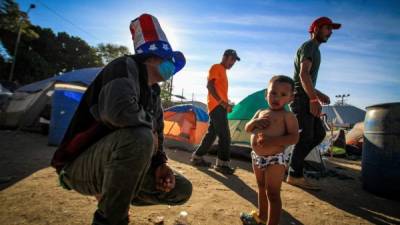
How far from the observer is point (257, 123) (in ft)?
7.98

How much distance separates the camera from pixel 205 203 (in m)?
2.92

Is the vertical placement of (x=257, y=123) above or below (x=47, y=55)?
below

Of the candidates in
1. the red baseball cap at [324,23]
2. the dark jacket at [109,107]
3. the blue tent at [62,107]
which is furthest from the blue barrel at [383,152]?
the blue tent at [62,107]

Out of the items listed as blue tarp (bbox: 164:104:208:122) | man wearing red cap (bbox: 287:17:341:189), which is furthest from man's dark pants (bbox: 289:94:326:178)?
blue tarp (bbox: 164:104:208:122)

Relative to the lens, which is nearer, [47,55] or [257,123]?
[257,123]

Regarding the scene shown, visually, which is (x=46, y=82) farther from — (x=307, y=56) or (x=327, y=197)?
(x=327, y=197)

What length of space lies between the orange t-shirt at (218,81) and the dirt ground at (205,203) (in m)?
1.38

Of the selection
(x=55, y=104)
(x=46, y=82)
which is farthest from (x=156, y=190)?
(x=46, y=82)

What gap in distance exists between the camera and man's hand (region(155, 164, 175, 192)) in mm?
1763

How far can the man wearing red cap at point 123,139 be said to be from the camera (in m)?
1.41

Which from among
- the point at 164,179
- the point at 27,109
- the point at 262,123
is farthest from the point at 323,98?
the point at 27,109

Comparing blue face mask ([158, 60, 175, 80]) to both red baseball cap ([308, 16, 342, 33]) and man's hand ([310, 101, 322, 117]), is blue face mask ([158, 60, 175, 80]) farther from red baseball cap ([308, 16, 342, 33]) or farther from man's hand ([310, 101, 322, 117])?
red baseball cap ([308, 16, 342, 33])

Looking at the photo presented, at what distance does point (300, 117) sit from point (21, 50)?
3502 centimetres

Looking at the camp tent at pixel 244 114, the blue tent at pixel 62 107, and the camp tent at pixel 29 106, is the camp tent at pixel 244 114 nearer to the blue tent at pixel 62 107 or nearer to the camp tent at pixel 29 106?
the blue tent at pixel 62 107
